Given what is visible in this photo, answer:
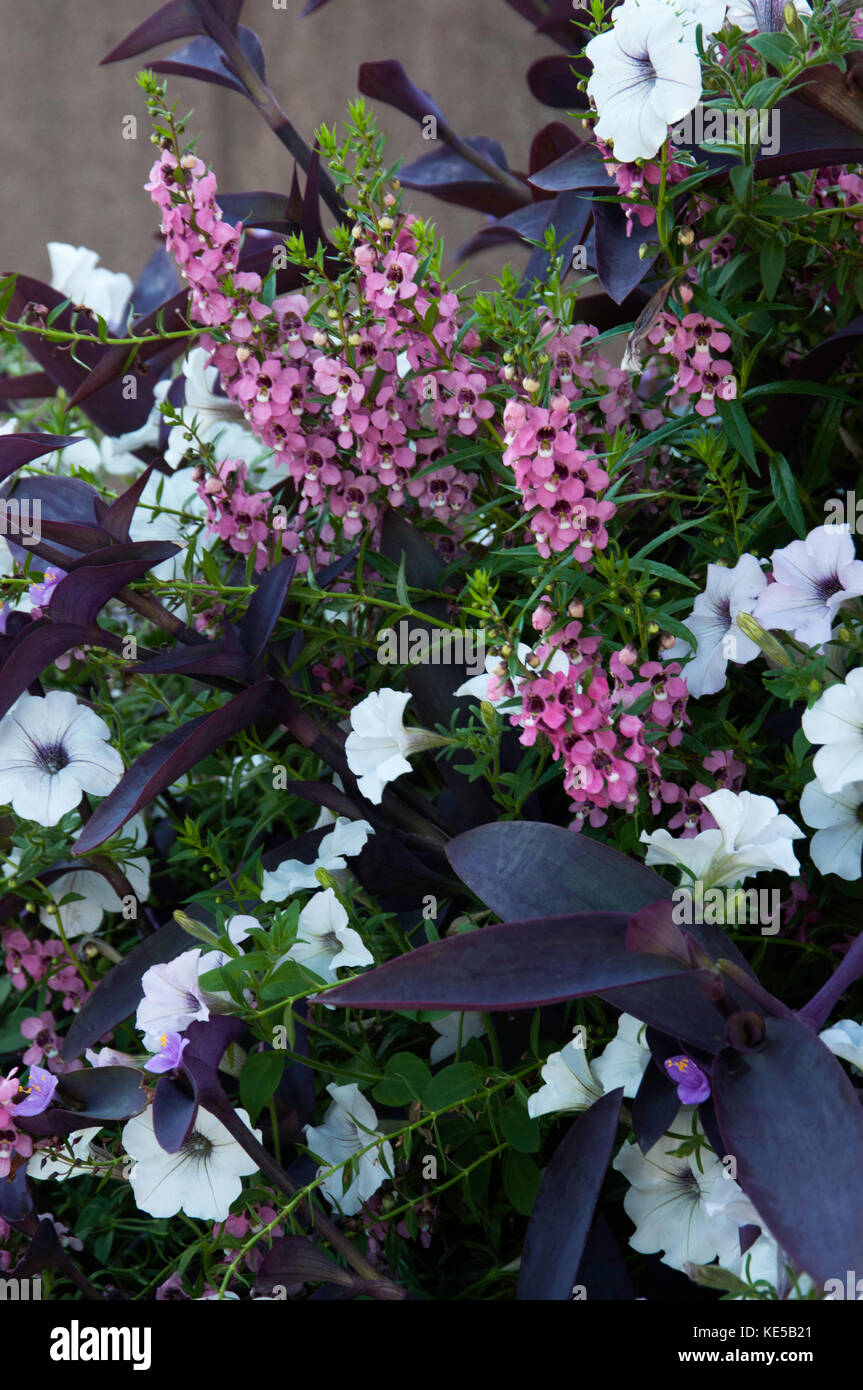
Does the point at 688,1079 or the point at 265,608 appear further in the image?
the point at 265,608

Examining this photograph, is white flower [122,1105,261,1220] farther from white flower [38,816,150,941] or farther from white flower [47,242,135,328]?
white flower [47,242,135,328]

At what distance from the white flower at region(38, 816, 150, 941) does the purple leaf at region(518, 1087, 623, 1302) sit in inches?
12.2

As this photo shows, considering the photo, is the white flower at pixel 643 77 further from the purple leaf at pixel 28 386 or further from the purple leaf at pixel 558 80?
the purple leaf at pixel 28 386

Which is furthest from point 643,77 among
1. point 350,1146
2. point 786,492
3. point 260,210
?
point 350,1146

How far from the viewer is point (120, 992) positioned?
2.10 feet

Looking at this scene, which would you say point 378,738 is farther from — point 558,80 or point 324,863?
point 558,80

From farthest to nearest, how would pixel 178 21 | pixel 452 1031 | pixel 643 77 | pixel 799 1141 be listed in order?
1. pixel 178 21
2. pixel 452 1031
3. pixel 643 77
4. pixel 799 1141

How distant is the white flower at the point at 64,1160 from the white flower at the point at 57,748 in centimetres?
16

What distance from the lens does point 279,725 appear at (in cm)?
69

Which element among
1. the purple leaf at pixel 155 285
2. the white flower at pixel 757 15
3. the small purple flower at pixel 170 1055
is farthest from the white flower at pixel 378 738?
the purple leaf at pixel 155 285

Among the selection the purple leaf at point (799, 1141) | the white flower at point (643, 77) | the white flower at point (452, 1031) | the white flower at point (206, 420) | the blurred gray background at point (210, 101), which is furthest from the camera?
the blurred gray background at point (210, 101)

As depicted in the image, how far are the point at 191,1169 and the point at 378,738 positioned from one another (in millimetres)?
211

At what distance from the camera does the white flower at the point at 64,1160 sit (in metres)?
0.60
